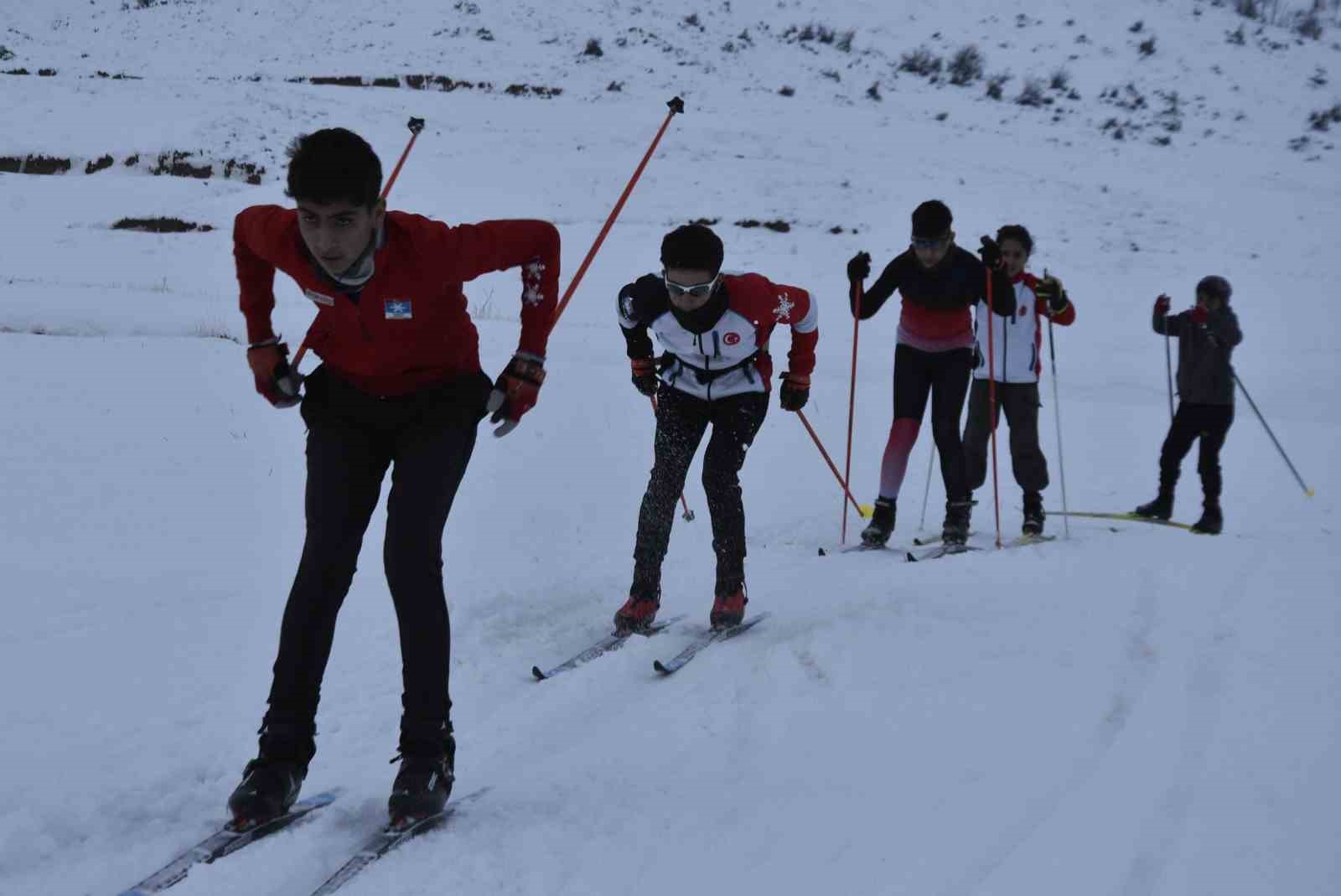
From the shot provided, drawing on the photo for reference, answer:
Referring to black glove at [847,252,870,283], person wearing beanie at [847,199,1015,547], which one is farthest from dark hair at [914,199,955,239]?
black glove at [847,252,870,283]

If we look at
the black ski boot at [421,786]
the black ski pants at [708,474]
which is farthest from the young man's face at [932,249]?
the black ski boot at [421,786]

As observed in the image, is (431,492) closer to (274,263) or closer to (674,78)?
(274,263)

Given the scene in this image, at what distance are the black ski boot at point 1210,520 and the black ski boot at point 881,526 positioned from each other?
259 centimetres

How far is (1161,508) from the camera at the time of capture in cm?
848

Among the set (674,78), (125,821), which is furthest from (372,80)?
(125,821)

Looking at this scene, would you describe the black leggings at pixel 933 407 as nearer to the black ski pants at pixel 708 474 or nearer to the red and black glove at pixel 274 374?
the black ski pants at pixel 708 474

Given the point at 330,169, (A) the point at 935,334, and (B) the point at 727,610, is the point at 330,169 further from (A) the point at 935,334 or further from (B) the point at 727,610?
(A) the point at 935,334

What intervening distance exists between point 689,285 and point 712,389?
0.55m

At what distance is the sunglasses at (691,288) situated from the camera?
4.42 m

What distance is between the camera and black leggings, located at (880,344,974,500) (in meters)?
6.58

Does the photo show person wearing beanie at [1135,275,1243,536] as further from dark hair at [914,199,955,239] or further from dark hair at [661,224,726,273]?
dark hair at [661,224,726,273]

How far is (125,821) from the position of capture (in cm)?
292

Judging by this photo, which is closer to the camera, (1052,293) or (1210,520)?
(1052,293)

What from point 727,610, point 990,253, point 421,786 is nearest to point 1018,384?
point 990,253
